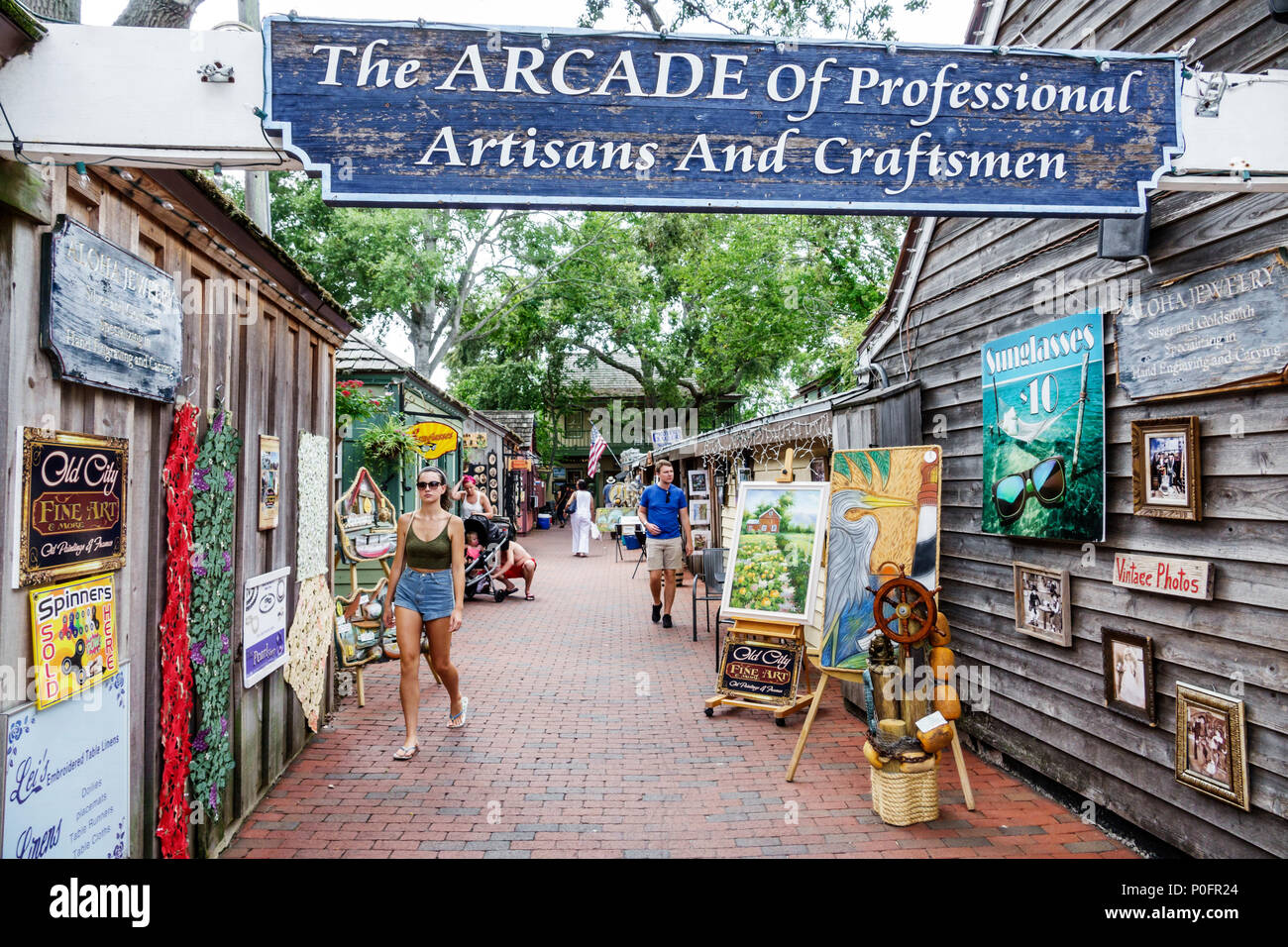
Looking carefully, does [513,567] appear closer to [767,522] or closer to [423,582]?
[767,522]

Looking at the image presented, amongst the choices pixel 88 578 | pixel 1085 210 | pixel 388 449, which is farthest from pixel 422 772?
pixel 388 449

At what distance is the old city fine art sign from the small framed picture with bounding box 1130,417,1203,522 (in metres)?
1.22

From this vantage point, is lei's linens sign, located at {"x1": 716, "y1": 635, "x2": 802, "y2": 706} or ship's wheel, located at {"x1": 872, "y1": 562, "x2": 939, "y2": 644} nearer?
ship's wheel, located at {"x1": 872, "y1": 562, "x2": 939, "y2": 644}

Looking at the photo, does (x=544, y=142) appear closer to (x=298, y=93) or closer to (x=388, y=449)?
(x=298, y=93)

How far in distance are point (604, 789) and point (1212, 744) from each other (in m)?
3.05

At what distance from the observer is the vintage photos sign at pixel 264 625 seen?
3.93 meters

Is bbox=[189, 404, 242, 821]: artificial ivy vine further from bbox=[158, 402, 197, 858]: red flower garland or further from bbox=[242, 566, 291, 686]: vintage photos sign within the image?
bbox=[242, 566, 291, 686]: vintage photos sign

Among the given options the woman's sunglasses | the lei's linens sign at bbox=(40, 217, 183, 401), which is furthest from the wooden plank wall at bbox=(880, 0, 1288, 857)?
the lei's linens sign at bbox=(40, 217, 183, 401)

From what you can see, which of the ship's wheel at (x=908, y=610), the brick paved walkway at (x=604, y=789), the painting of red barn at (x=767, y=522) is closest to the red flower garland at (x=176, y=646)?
the brick paved walkway at (x=604, y=789)

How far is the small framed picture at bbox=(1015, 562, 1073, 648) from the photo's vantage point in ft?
13.8

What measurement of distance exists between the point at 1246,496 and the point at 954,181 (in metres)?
1.89

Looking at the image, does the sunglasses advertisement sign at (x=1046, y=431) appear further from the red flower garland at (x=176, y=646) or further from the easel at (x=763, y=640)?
the red flower garland at (x=176, y=646)

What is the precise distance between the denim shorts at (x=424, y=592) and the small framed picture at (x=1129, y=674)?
394cm

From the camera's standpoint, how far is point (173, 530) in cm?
308
